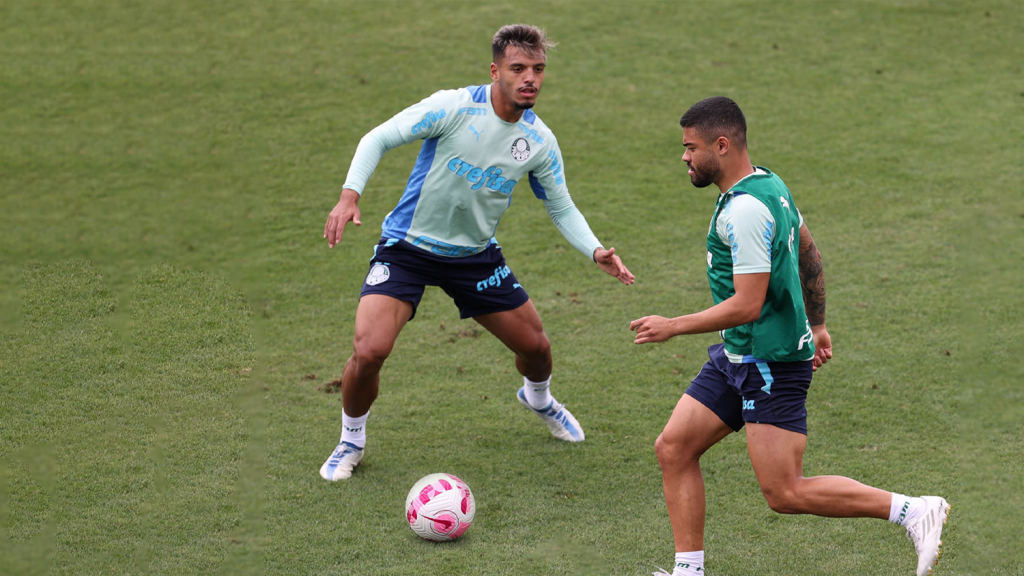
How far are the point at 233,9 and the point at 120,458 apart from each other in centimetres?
881

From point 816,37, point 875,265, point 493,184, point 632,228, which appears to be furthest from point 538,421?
point 816,37

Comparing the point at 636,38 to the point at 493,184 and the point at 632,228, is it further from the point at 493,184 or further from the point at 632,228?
the point at 493,184

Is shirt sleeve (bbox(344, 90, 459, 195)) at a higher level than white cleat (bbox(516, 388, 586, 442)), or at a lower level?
higher

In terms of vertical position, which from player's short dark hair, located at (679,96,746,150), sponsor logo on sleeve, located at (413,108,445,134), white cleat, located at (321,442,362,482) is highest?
player's short dark hair, located at (679,96,746,150)

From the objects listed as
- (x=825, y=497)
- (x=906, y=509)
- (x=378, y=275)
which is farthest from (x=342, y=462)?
(x=906, y=509)

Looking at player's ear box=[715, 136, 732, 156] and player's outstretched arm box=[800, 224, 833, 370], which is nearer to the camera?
player's ear box=[715, 136, 732, 156]

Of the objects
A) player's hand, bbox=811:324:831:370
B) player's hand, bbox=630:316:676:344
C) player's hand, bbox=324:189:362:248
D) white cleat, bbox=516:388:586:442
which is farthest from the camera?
white cleat, bbox=516:388:586:442

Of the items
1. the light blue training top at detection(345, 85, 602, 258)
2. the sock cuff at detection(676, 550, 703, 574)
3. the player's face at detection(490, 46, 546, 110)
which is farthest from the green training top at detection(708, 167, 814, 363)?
the player's face at detection(490, 46, 546, 110)

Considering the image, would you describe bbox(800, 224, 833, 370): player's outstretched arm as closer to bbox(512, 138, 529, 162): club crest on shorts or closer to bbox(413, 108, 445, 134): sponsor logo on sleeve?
bbox(512, 138, 529, 162): club crest on shorts

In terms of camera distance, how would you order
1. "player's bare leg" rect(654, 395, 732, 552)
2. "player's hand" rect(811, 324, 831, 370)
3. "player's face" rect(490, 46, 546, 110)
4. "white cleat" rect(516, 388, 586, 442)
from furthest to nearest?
"white cleat" rect(516, 388, 586, 442) → "player's face" rect(490, 46, 546, 110) → "player's hand" rect(811, 324, 831, 370) → "player's bare leg" rect(654, 395, 732, 552)

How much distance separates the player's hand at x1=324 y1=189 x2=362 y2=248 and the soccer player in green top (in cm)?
163

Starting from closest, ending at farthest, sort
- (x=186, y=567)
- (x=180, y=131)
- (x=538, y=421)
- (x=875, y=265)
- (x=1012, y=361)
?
1. (x=186, y=567)
2. (x=538, y=421)
3. (x=1012, y=361)
4. (x=875, y=265)
5. (x=180, y=131)

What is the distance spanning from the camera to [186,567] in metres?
4.46

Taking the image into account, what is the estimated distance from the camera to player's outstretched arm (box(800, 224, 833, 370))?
4.30m
